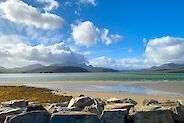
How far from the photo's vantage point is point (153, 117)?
1360 centimetres

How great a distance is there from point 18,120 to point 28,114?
468 mm

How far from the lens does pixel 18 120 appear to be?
12875 millimetres

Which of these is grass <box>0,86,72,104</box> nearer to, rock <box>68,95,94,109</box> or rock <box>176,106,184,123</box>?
rock <box>68,95,94,109</box>

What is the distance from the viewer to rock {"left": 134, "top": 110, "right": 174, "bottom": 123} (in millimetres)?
13602

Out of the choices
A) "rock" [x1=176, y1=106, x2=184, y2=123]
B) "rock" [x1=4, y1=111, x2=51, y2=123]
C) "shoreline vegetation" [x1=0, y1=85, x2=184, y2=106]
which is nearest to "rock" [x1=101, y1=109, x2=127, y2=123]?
"rock" [x1=4, y1=111, x2=51, y2=123]

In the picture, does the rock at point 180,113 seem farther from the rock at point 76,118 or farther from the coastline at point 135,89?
the coastline at point 135,89

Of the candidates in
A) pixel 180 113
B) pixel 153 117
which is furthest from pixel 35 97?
pixel 153 117

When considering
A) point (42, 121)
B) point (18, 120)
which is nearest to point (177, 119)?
point (42, 121)

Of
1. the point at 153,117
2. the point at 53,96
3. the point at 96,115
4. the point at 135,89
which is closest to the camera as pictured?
the point at 96,115

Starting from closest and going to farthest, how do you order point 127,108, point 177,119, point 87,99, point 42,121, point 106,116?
point 42,121 < point 106,116 < point 177,119 < point 127,108 < point 87,99

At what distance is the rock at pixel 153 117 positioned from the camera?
13602 millimetres

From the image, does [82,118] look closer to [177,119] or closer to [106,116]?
[106,116]

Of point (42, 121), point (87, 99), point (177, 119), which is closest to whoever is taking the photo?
point (42, 121)

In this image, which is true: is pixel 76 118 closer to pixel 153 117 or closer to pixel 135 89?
pixel 153 117
